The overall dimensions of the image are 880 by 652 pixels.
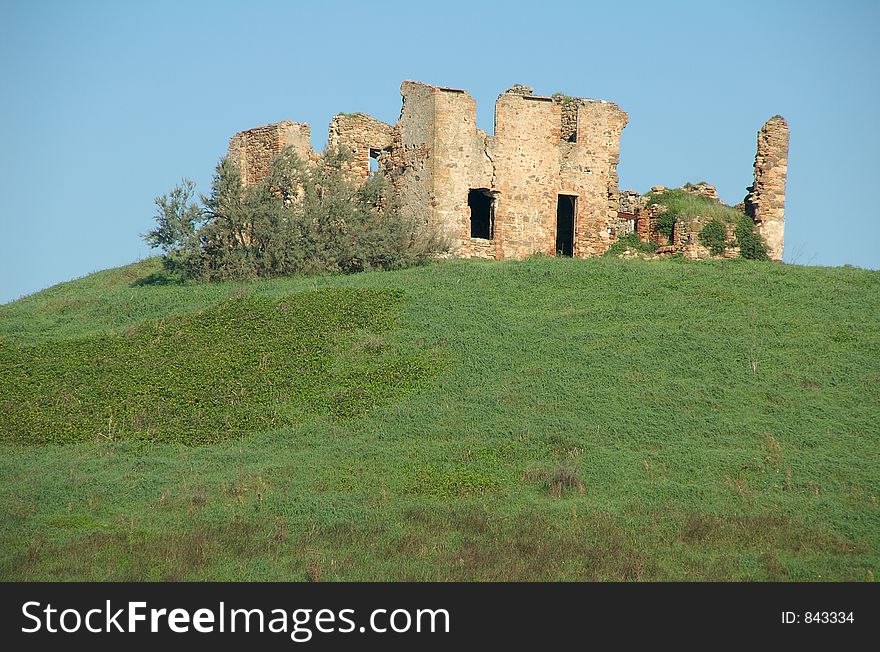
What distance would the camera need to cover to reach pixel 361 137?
34.2 m

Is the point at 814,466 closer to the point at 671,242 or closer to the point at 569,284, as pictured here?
the point at 569,284

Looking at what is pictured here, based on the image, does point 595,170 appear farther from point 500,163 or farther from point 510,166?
point 500,163

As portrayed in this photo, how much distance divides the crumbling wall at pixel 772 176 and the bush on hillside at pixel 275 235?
9.50 metres

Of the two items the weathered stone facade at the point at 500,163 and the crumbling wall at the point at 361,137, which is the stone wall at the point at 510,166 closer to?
the weathered stone facade at the point at 500,163

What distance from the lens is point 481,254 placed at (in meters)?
33.0

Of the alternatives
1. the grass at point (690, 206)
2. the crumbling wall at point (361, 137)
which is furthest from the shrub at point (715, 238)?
the crumbling wall at point (361, 137)

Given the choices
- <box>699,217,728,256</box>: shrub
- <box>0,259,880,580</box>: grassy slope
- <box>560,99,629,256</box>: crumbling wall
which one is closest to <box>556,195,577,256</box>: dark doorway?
<box>560,99,629,256</box>: crumbling wall

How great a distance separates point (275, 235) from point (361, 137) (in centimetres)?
529

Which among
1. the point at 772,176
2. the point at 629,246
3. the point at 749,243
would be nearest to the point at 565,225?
the point at 629,246

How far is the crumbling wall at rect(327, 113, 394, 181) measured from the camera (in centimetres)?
3419

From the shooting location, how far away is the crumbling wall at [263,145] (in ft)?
114

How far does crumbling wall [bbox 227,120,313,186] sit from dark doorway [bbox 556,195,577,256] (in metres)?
7.44

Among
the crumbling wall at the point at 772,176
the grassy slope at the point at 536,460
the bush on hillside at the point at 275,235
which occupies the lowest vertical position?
the grassy slope at the point at 536,460
